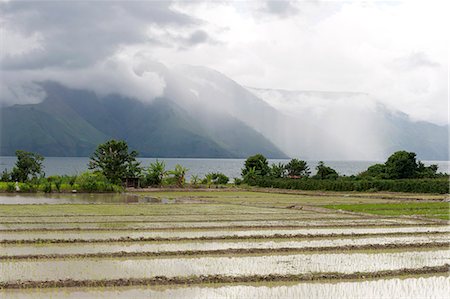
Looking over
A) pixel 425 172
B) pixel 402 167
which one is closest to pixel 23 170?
pixel 402 167

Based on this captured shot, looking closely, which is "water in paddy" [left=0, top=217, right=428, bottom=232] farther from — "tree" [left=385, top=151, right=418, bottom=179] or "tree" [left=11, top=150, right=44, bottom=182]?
"tree" [left=385, top=151, right=418, bottom=179]

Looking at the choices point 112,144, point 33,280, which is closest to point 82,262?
point 33,280

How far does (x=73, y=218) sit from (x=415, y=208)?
17.6 meters

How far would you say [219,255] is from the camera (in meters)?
15.2

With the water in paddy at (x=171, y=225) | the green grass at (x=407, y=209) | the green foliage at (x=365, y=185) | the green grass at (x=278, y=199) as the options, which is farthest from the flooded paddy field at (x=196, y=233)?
the green foliage at (x=365, y=185)

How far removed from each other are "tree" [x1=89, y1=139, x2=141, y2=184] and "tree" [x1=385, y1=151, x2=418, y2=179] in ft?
78.3

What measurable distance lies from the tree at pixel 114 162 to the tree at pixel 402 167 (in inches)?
939

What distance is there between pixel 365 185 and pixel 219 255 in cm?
3402

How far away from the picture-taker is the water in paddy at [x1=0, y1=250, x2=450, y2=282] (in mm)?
12430

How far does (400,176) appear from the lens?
179 ft

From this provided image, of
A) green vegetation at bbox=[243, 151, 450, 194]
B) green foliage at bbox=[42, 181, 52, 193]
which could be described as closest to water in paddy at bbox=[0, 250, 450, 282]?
green vegetation at bbox=[243, 151, 450, 194]

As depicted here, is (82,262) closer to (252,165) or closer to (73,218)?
(73,218)

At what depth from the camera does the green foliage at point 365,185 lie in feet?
138

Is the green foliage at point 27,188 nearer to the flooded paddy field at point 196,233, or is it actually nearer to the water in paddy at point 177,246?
the flooded paddy field at point 196,233
